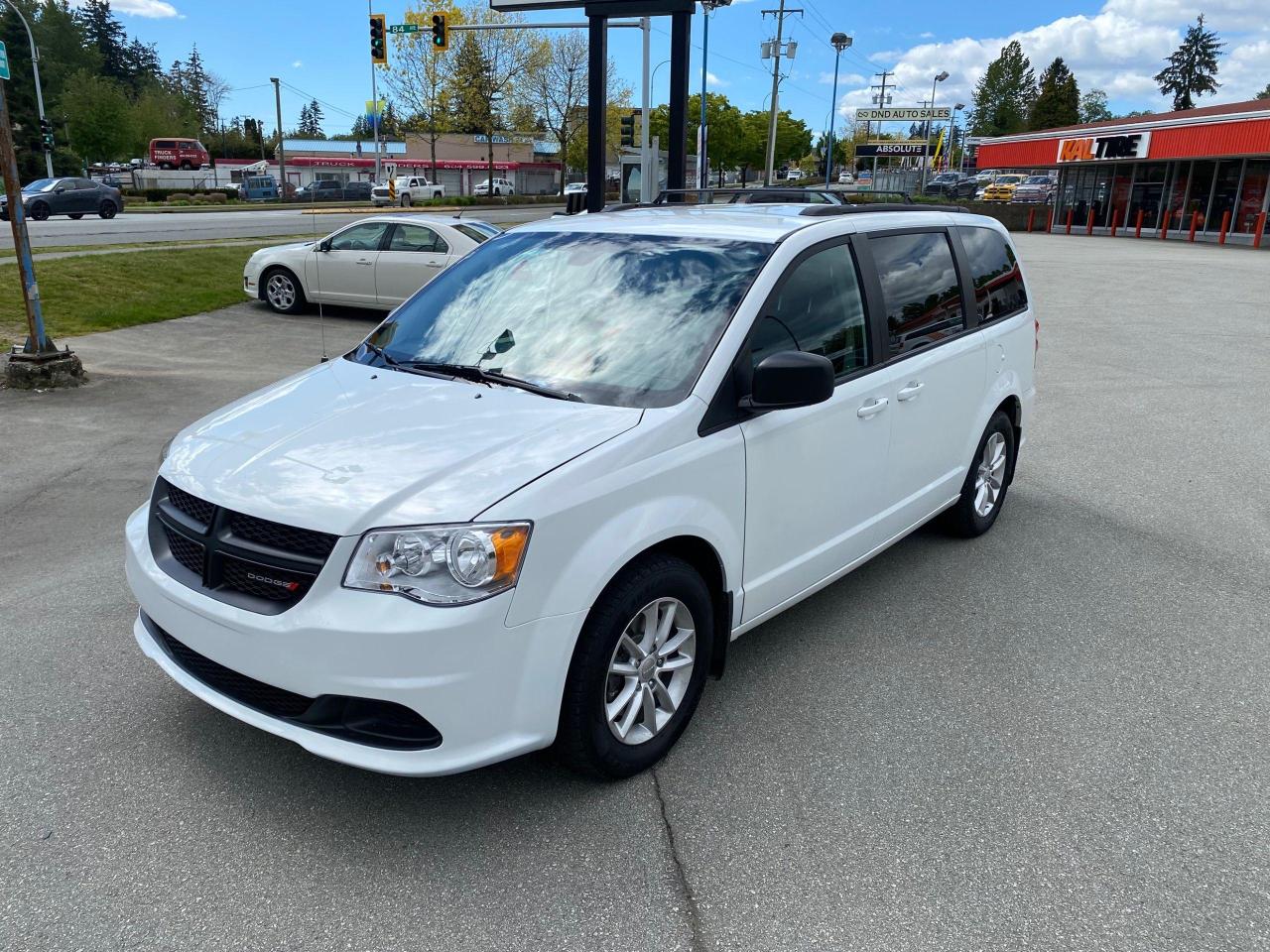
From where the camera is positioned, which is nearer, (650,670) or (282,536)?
(282,536)

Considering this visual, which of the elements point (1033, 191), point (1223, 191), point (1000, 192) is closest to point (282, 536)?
point (1223, 191)

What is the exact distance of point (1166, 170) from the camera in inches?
1500

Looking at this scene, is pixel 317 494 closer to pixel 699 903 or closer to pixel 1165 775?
pixel 699 903

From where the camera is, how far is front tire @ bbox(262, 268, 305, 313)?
13.9 m

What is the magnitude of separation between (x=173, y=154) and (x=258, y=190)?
1916 centimetres

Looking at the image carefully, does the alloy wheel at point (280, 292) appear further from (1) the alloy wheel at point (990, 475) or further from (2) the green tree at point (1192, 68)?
(2) the green tree at point (1192, 68)

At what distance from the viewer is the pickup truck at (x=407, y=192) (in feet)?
176

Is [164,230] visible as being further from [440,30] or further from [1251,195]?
[1251,195]

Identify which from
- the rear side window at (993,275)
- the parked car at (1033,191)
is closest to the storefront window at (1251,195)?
the parked car at (1033,191)

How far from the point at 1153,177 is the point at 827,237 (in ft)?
137

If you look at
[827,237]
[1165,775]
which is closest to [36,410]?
[827,237]

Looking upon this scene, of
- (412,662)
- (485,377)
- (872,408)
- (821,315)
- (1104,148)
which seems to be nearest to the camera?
(412,662)

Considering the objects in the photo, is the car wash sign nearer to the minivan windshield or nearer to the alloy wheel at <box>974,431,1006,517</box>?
the alloy wheel at <box>974,431,1006,517</box>

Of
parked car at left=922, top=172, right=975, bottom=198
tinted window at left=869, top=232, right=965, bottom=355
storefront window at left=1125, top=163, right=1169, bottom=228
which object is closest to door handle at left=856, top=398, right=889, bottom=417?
tinted window at left=869, top=232, right=965, bottom=355
